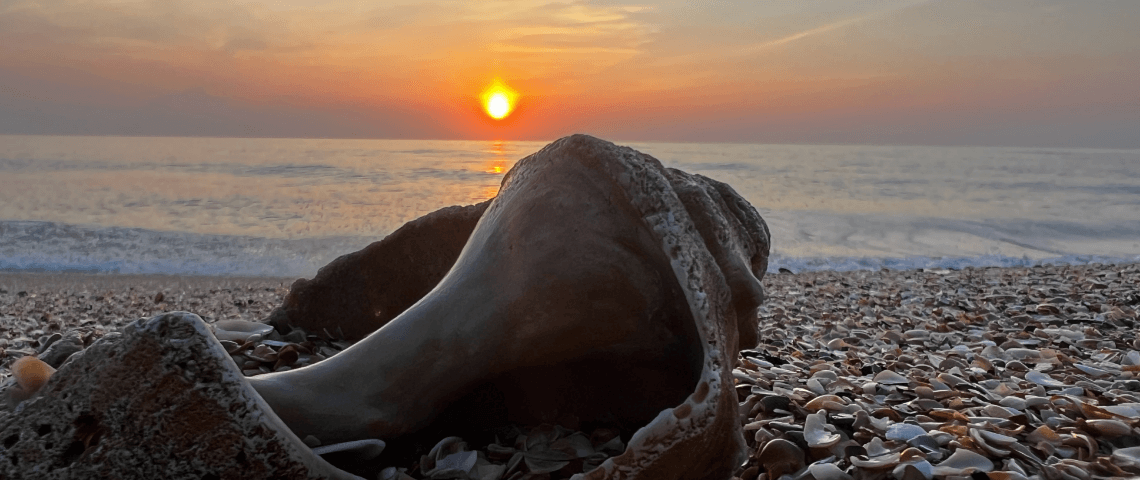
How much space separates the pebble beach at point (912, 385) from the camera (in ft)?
6.42

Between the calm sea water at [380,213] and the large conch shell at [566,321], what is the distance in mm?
8213

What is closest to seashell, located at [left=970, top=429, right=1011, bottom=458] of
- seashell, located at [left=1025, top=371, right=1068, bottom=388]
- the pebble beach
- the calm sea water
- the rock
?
the pebble beach

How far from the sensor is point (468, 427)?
213 cm

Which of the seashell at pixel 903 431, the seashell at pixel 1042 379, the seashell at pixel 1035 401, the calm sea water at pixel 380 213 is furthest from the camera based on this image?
the calm sea water at pixel 380 213

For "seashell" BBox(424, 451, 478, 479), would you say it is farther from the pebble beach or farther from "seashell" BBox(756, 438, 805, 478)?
"seashell" BBox(756, 438, 805, 478)

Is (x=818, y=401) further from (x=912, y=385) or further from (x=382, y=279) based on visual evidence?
(x=382, y=279)

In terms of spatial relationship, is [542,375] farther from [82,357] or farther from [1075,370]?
[1075,370]

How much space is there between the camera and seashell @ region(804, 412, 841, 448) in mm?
2033

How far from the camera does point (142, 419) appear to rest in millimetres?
1506

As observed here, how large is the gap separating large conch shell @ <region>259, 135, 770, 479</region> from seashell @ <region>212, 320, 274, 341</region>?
939mm

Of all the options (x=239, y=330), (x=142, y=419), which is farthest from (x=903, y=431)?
(x=239, y=330)

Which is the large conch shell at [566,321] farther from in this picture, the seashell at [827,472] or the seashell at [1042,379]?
the seashell at [1042,379]

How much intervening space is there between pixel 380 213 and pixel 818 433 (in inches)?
576

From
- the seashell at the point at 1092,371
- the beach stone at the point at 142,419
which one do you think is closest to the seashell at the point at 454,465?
the beach stone at the point at 142,419
